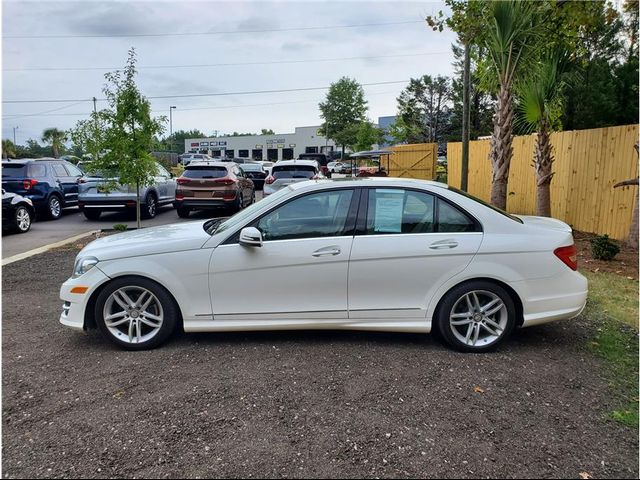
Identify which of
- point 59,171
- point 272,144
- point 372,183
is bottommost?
point 372,183

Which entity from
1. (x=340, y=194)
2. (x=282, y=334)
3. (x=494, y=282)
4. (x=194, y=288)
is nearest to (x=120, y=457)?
(x=194, y=288)

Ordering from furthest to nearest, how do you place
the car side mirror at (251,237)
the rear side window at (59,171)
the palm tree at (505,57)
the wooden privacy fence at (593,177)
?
1. the rear side window at (59,171)
2. the wooden privacy fence at (593,177)
3. the palm tree at (505,57)
4. the car side mirror at (251,237)

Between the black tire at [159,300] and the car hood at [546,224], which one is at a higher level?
the car hood at [546,224]

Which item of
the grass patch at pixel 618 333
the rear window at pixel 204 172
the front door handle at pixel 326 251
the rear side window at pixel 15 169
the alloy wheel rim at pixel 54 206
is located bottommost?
the grass patch at pixel 618 333

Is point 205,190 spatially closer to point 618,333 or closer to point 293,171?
point 293,171

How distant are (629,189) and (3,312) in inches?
388

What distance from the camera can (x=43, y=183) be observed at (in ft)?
44.0

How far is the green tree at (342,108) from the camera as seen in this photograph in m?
63.9

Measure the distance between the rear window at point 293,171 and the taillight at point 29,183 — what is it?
6671mm

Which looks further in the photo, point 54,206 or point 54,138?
point 54,138

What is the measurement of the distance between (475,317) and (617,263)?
4473 millimetres

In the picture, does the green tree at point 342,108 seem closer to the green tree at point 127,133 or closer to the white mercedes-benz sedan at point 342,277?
the green tree at point 127,133

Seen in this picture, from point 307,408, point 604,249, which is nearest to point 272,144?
point 604,249

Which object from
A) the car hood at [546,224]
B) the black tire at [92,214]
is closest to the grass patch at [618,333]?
the car hood at [546,224]
